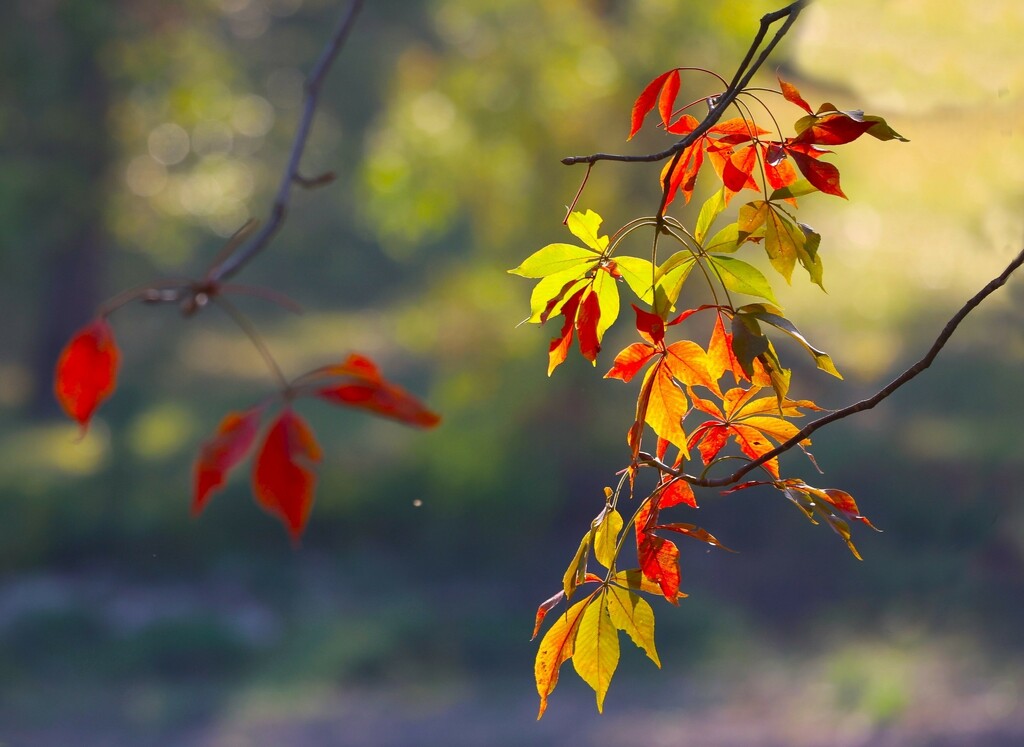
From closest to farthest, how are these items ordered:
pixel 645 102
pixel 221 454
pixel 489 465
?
pixel 221 454
pixel 645 102
pixel 489 465

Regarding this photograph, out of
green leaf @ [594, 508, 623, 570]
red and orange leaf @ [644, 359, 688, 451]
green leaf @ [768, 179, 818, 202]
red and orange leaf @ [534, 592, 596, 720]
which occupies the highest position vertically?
green leaf @ [768, 179, 818, 202]

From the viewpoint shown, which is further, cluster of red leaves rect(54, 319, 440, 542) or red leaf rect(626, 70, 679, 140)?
red leaf rect(626, 70, 679, 140)

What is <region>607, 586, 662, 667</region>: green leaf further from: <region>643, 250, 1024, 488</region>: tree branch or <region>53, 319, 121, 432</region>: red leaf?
<region>53, 319, 121, 432</region>: red leaf

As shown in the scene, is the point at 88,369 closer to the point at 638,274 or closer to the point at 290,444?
the point at 290,444

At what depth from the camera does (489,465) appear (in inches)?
137

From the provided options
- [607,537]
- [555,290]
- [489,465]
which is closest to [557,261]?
[555,290]

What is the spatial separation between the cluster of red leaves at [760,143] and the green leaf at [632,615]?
15cm

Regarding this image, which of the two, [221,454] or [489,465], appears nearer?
[221,454]

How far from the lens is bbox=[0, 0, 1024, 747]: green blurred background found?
2.55 m

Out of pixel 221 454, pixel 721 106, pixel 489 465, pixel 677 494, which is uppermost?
pixel 489 465

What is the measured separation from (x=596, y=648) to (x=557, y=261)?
151mm

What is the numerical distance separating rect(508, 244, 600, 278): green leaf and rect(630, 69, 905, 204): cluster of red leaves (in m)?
0.04

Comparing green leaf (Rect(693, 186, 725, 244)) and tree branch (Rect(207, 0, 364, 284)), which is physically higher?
green leaf (Rect(693, 186, 725, 244))

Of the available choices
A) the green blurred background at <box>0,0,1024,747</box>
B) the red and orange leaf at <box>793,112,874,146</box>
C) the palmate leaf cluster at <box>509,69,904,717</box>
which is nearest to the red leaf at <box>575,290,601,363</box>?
the palmate leaf cluster at <box>509,69,904,717</box>
